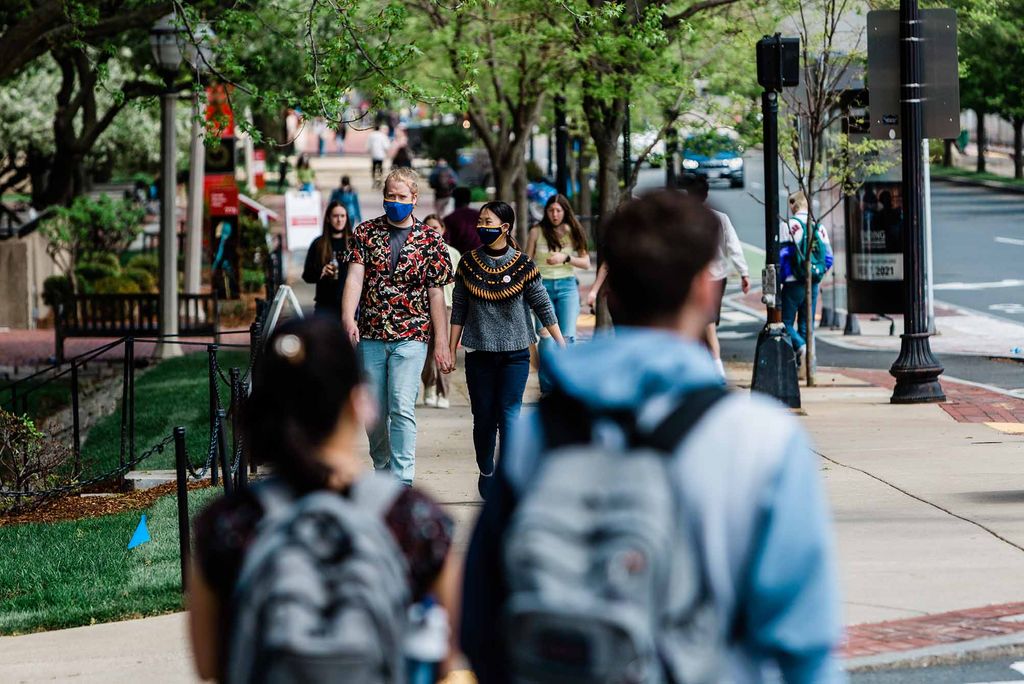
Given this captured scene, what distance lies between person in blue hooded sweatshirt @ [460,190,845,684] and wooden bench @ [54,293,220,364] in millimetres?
16312

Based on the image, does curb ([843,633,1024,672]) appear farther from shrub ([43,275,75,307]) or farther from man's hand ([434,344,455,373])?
shrub ([43,275,75,307])

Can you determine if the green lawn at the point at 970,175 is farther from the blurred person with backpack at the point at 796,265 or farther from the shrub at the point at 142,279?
the blurred person with backpack at the point at 796,265

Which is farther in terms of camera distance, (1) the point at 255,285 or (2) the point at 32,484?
(1) the point at 255,285

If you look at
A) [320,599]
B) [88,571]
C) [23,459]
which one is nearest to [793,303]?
[23,459]

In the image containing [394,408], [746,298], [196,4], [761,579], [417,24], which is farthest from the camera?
[746,298]

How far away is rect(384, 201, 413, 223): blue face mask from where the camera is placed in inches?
344

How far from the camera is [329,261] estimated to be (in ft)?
43.8

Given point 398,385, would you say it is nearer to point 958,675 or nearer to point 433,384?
point 958,675

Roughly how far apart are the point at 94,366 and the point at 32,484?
8.74m

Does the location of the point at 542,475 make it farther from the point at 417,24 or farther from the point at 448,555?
the point at 417,24

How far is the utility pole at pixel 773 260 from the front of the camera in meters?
13.1

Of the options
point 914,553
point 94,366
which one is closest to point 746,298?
point 94,366

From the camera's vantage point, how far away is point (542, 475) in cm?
267

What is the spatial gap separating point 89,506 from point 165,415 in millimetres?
3734
